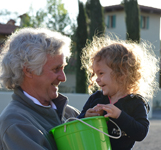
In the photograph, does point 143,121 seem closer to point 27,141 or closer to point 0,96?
point 27,141

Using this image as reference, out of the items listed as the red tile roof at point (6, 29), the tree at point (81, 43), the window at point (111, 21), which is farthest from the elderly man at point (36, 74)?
the window at point (111, 21)

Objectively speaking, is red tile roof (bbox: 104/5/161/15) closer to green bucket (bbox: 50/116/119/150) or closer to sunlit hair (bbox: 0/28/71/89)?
sunlit hair (bbox: 0/28/71/89)

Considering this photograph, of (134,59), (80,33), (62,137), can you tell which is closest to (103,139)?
(62,137)

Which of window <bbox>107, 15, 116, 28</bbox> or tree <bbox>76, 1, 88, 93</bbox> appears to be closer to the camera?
tree <bbox>76, 1, 88, 93</bbox>

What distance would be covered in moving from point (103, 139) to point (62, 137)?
0.29 meters

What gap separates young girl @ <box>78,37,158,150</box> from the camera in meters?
2.37

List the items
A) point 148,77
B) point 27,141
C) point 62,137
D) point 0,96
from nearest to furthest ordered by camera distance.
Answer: point 27,141 < point 62,137 < point 148,77 < point 0,96

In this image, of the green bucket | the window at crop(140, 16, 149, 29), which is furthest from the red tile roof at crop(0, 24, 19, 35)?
the green bucket

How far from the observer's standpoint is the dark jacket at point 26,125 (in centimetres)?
202

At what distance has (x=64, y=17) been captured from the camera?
26.9 m

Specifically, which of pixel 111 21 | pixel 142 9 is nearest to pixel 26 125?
pixel 142 9

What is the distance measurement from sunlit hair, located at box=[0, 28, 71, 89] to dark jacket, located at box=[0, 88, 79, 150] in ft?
0.46

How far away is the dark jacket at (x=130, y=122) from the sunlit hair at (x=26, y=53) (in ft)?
2.09

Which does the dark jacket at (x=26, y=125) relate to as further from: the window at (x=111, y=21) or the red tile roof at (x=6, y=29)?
the window at (x=111, y=21)
